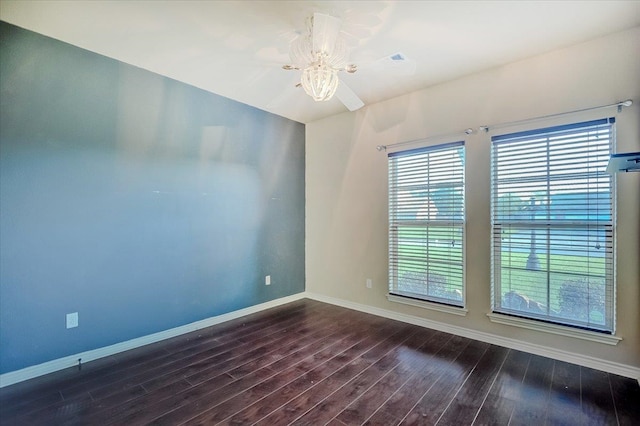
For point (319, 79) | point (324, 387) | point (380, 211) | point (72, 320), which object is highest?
point (319, 79)

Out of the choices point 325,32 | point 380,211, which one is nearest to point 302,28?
point 325,32

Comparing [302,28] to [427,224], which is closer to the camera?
[302,28]

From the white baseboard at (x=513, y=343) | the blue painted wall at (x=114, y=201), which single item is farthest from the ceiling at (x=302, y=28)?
the white baseboard at (x=513, y=343)

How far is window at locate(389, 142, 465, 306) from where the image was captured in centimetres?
333

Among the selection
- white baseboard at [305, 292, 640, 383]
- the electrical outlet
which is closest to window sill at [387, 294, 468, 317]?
white baseboard at [305, 292, 640, 383]

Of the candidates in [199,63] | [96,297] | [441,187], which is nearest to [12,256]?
[96,297]

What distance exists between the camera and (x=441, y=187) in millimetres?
3438

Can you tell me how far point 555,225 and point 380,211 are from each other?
1809mm

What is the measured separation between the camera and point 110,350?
284 centimetres

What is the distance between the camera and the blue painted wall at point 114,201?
2412mm

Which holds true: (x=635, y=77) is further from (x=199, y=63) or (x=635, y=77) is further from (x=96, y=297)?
(x=96, y=297)

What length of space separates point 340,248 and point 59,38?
3.68 meters

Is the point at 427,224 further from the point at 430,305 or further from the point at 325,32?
the point at 325,32

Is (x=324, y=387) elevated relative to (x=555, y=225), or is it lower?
lower
